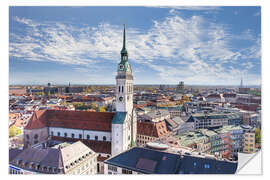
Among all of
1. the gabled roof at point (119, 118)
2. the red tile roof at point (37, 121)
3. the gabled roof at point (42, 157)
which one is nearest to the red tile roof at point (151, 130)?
the gabled roof at point (119, 118)

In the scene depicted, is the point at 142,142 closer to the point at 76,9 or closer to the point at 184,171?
the point at 184,171

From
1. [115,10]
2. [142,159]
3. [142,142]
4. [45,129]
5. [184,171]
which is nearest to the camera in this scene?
[184,171]

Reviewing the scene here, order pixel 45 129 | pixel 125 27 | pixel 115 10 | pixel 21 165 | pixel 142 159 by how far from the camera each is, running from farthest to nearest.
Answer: pixel 45 129
pixel 125 27
pixel 115 10
pixel 21 165
pixel 142 159

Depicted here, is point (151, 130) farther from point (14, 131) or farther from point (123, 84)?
point (14, 131)

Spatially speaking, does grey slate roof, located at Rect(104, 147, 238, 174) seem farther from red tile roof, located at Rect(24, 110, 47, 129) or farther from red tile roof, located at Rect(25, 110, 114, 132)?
red tile roof, located at Rect(24, 110, 47, 129)

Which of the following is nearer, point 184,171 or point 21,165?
point 184,171

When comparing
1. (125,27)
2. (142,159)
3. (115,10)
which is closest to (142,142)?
(142,159)

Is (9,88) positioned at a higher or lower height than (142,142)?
higher

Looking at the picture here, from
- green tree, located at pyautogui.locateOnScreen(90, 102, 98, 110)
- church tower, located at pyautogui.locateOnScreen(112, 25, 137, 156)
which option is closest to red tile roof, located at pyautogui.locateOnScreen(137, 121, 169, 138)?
church tower, located at pyautogui.locateOnScreen(112, 25, 137, 156)

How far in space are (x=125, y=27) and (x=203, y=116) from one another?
1376cm

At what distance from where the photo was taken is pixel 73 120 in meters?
12.0

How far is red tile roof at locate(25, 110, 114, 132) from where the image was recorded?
11.4 meters
